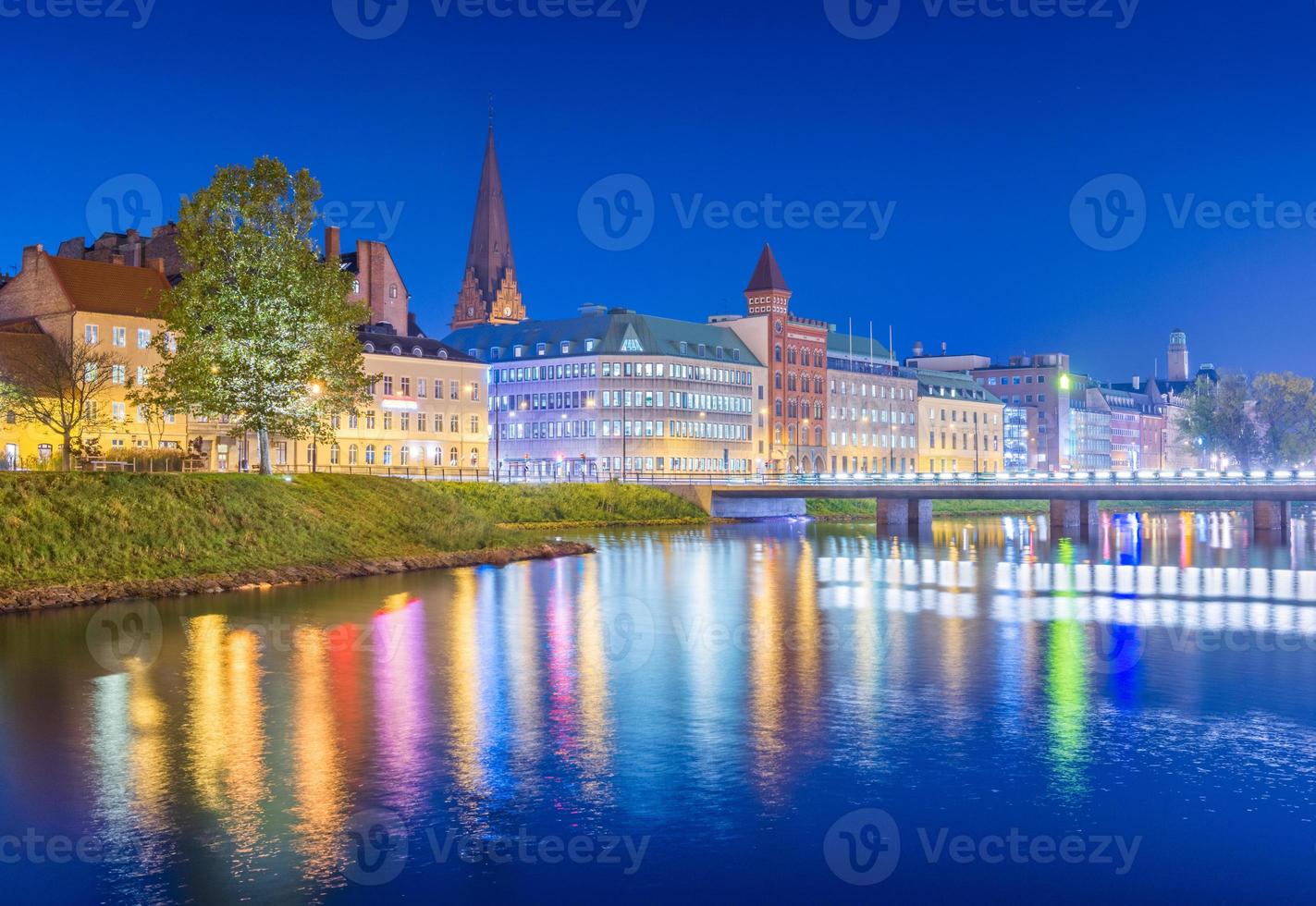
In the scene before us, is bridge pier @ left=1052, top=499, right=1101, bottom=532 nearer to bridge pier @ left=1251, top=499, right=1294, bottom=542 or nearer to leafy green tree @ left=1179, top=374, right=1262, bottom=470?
bridge pier @ left=1251, top=499, right=1294, bottom=542

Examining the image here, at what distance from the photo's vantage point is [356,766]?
77.6 ft

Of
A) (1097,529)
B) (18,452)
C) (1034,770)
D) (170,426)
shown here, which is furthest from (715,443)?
(1034,770)

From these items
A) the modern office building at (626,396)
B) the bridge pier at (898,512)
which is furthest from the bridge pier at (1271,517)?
the modern office building at (626,396)

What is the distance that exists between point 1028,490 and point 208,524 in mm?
63118

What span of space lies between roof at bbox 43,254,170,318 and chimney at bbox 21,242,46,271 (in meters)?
0.92

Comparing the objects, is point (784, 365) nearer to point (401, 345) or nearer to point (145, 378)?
point (401, 345)

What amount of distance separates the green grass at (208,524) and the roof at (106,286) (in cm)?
2684

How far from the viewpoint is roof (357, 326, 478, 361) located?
4459 inches

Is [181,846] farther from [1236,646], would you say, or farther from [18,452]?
[18,452]

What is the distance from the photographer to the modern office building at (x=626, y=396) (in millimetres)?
153125

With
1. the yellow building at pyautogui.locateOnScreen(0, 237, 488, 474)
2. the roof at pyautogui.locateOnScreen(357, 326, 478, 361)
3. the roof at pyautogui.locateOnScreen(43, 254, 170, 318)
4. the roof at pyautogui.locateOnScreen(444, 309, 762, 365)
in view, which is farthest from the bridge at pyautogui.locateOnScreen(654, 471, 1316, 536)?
the roof at pyautogui.locateOnScreen(43, 254, 170, 318)

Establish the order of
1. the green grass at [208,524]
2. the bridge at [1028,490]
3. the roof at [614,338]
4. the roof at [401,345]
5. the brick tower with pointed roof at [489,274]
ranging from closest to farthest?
the green grass at [208,524] → the bridge at [1028,490] → the roof at [401,345] → the roof at [614,338] → the brick tower with pointed roof at [489,274]

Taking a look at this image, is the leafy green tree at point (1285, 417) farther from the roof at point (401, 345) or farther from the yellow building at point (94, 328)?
the yellow building at point (94, 328)

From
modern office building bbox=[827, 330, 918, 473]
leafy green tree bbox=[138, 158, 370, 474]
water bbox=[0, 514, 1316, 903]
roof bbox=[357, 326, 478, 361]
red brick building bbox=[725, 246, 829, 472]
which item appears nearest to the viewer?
water bbox=[0, 514, 1316, 903]
